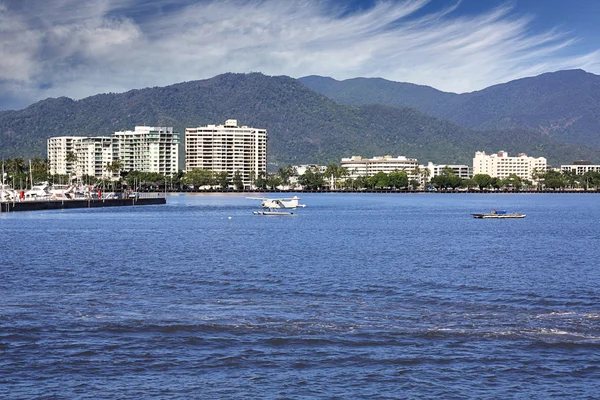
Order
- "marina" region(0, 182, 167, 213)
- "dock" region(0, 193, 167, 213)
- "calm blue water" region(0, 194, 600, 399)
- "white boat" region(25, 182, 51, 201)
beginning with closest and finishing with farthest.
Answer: "calm blue water" region(0, 194, 600, 399) → "dock" region(0, 193, 167, 213) → "marina" region(0, 182, 167, 213) → "white boat" region(25, 182, 51, 201)

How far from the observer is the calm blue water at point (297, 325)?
19.1 meters

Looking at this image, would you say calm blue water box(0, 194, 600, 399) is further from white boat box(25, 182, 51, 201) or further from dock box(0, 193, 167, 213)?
white boat box(25, 182, 51, 201)

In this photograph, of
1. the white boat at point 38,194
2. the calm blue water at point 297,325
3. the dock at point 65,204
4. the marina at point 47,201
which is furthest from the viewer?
the white boat at point 38,194

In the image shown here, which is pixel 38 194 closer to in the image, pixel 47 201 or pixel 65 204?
pixel 65 204

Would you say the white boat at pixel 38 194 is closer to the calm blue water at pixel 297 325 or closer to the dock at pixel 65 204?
the dock at pixel 65 204

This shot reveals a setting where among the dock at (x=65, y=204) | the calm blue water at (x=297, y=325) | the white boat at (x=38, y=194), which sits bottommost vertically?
the calm blue water at (x=297, y=325)

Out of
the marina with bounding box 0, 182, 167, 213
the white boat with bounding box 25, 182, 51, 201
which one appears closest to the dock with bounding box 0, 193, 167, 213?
the marina with bounding box 0, 182, 167, 213

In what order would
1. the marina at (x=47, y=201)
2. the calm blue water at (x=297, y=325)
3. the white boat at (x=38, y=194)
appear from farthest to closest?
the white boat at (x=38, y=194), the marina at (x=47, y=201), the calm blue water at (x=297, y=325)

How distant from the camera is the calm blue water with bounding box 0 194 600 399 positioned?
19109 mm

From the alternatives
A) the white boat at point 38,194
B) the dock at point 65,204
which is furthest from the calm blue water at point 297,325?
the white boat at point 38,194

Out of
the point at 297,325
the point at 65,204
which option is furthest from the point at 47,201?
the point at 297,325

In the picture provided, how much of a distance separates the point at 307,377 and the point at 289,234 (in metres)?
51.6

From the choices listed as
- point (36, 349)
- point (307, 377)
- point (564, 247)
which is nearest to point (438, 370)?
point (307, 377)

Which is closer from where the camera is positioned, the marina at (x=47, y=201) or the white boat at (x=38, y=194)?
the marina at (x=47, y=201)
